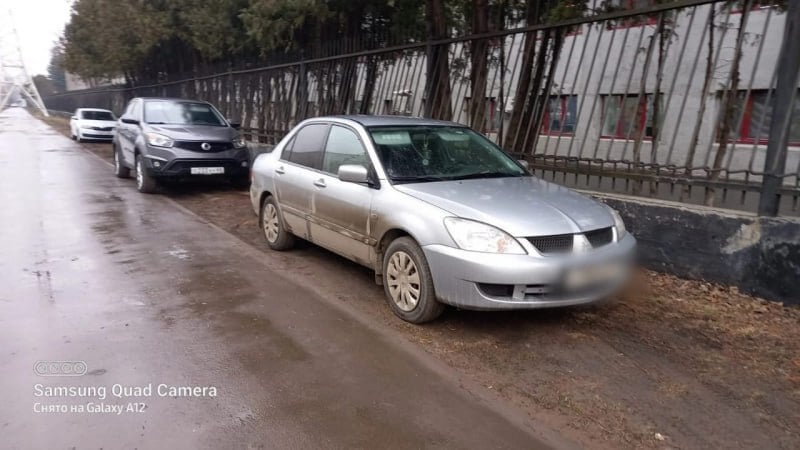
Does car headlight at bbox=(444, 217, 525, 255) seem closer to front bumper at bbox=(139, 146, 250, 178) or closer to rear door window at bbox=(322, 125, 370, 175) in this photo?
rear door window at bbox=(322, 125, 370, 175)

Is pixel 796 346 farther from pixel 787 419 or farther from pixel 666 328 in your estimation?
pixel 787 419

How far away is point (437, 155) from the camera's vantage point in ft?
17.5

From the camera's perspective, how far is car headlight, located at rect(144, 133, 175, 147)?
10.3 m

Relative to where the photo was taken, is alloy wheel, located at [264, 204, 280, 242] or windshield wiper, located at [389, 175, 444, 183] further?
alloy wheel, located at [264, 204, 280, 242]

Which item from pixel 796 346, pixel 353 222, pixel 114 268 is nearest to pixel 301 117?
pixel 114 268

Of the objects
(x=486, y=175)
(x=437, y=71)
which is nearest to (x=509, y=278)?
(x=486, y=175)

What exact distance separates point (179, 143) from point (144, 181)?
1215mm

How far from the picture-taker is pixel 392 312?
4.88m

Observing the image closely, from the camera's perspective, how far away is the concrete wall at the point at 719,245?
4.70 metres

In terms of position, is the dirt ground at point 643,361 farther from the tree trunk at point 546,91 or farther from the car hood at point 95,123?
the car hood at point 95,123

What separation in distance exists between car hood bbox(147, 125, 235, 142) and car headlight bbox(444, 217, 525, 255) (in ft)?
24.8

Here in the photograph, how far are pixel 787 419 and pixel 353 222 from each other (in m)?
3.36

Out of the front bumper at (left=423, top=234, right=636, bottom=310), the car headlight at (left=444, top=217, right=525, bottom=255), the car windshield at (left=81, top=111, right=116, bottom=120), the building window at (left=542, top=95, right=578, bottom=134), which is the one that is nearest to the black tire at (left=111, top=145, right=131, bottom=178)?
the building window at (left=542, top=95, right=578, bottom=134)
